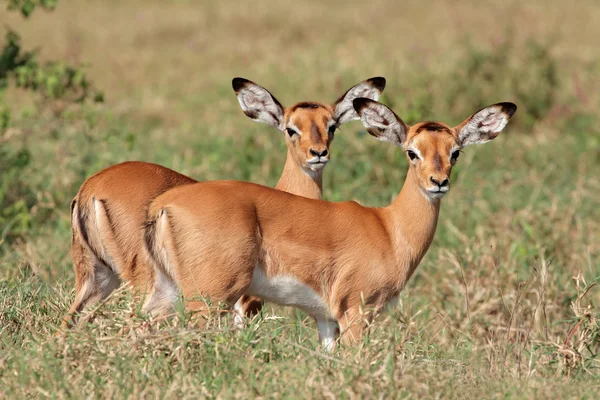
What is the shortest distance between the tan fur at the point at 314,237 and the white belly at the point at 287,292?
0.03 metres

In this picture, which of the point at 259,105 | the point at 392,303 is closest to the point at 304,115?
the point at 259,105

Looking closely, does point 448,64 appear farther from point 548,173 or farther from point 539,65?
point 548,173

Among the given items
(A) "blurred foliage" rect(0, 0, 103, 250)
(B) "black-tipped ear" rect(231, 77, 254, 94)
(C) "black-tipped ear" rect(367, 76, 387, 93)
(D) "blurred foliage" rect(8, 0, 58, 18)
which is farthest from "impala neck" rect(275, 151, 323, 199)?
(D) "blurred foliage" rect(8, 0, 58, 18)

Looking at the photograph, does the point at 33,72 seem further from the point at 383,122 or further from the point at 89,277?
the point at 383,122

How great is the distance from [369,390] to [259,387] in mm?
426

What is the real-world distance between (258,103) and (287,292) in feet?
6.08

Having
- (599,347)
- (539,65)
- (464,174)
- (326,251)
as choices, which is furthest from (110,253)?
(539,65)

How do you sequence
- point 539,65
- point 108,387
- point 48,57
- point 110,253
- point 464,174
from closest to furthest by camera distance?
point 108,387, point 110,253, point 464,174, point 539,65, point 48,57

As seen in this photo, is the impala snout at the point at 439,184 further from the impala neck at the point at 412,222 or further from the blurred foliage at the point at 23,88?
the blurred foliage at the point at 23,88

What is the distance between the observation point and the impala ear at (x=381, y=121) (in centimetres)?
569

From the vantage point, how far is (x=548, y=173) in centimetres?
948

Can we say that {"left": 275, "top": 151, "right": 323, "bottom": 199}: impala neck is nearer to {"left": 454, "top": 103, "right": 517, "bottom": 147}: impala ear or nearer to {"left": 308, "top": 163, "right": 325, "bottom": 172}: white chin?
{"left": 308, "top": 163, "right": 325, "bottom": 172}: white chin

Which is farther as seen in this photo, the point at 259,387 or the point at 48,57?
the point at 48,57

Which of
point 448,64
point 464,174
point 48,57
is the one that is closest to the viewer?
point 464,174
